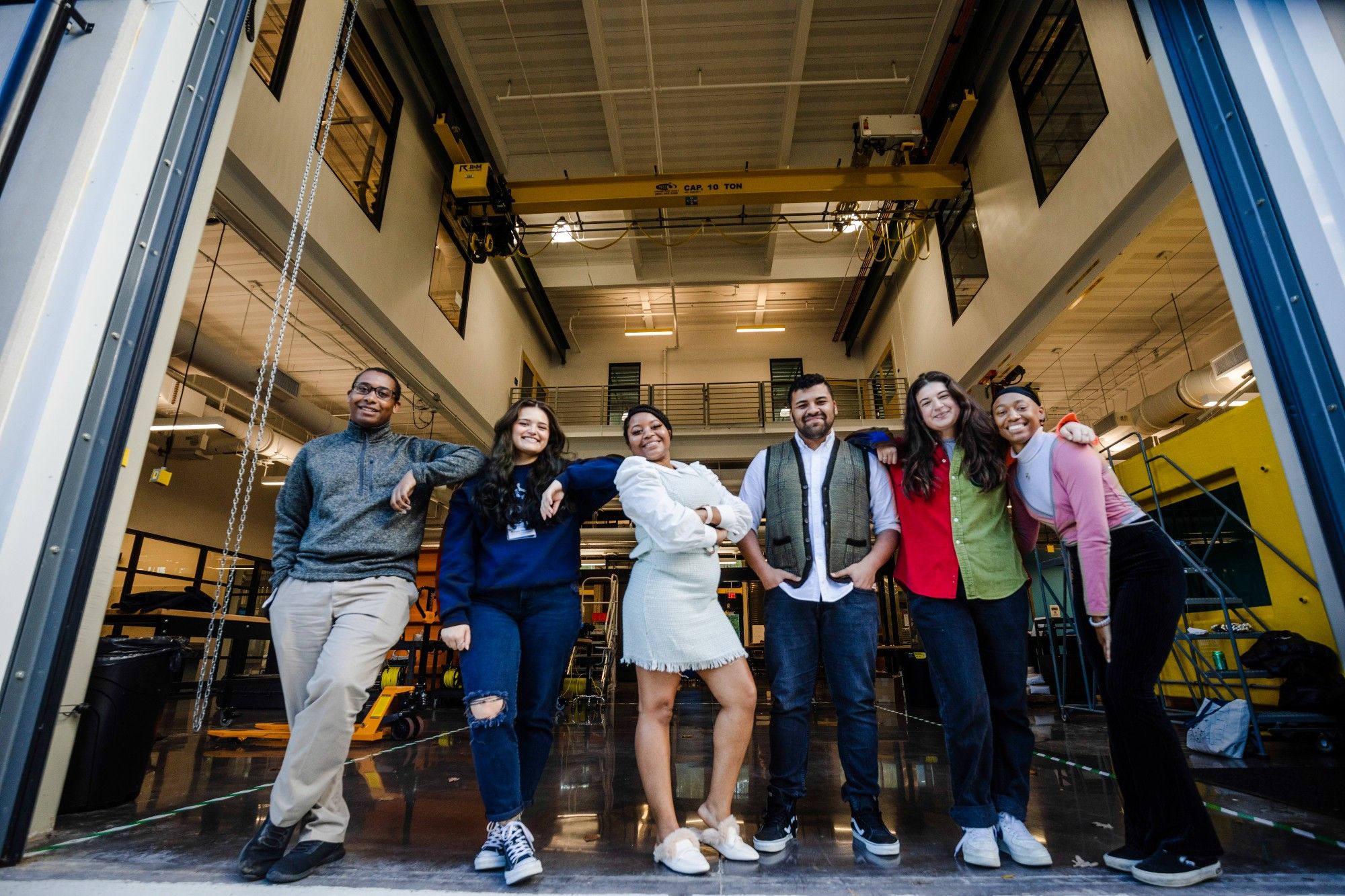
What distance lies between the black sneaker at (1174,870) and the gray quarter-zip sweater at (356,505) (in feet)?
7.20

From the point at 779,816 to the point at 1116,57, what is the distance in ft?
23.5

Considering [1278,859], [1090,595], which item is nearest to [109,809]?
[1090,595]

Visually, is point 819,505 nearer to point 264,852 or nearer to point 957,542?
point 957,542

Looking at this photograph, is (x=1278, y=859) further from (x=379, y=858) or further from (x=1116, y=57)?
(x=1116, y=57)

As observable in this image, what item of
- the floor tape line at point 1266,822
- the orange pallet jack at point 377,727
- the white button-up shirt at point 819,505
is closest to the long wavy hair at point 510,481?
the white button-up shirt at point 819,505

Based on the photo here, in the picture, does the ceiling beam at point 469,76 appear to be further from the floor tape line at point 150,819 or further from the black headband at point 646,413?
the floor tape line at point 150,819

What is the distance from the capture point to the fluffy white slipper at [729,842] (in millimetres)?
1930

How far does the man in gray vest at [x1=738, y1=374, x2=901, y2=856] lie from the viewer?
2.10 metres

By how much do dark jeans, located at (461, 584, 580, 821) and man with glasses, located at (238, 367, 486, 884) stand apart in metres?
0.31

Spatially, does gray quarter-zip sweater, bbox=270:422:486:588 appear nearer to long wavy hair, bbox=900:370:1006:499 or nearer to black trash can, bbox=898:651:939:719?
long wavy hair, bbox=900:370:1006:499

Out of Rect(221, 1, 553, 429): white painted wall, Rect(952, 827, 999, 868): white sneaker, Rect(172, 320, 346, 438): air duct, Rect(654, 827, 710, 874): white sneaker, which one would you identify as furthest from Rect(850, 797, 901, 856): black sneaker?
Rect(172, 320, 346, 438): air duct

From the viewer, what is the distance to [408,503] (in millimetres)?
2150

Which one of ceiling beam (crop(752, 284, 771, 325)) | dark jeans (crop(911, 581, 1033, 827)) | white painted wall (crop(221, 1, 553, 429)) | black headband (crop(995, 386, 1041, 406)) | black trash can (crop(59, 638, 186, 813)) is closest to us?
dark jeans (crop(911, 581, 1033, 827))

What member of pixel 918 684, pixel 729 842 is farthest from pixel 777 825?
pixel 918 684
